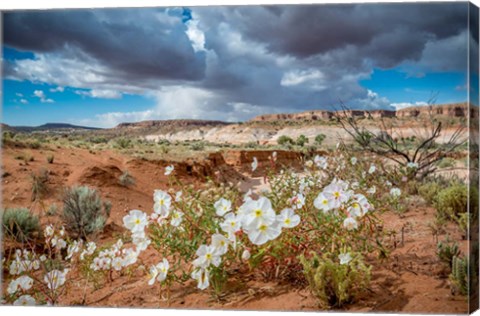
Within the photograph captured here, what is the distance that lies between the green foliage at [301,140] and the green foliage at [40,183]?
228cm

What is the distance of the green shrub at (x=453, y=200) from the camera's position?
355cm

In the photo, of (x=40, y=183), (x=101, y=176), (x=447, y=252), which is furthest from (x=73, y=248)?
(x=447, y=252)

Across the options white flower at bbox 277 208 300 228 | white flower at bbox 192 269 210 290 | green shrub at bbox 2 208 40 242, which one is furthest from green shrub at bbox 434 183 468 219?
green shrub at bbox 2 208 40 242

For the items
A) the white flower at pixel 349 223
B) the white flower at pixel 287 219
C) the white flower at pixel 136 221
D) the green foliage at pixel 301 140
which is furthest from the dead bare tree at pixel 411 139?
the white flower at pixel 136 221

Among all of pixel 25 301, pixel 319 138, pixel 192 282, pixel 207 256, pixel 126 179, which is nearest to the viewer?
pixel 207 256

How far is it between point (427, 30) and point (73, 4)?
289 centimetres

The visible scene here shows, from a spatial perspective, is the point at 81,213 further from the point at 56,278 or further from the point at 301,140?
the point at 301,140

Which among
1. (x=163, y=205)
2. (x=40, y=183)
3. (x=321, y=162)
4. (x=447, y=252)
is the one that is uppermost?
(x=321, y=162)

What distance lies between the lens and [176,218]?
3.29 m

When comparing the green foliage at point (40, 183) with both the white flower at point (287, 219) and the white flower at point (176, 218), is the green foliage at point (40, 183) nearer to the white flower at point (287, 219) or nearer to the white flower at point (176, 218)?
the white flower at point (176, 218)

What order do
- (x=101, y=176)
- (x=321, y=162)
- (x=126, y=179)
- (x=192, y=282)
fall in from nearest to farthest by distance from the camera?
1. (x=192, y=282)
2. (x=321, y=162)
3. (x=101, y=176)
4. (x=126, y=179)

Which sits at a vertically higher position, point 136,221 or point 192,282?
point 136,221

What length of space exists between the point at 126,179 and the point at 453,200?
322cm

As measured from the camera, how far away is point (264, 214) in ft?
9.36
